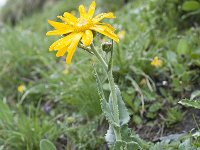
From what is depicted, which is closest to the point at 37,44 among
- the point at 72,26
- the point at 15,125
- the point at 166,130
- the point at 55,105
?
the point at 55,105

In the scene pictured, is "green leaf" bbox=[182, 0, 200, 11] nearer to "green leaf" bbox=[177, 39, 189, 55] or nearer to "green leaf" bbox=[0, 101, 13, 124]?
"green leaf" bbox=[177, 39, 189, 55]

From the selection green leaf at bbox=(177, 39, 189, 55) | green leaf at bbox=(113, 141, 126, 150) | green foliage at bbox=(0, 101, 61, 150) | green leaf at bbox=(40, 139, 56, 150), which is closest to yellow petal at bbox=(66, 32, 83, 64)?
green leaf at bbox=(113, 141, 126, 150)

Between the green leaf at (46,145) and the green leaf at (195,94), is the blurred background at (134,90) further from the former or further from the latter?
the green leaf at (46,145)

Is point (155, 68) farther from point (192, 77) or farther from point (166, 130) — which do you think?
point (166, 130)

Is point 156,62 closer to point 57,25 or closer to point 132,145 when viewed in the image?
point 132,145

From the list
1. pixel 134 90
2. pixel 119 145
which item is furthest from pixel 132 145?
pixel 134 90

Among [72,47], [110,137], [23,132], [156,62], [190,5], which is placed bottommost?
[23,132]
